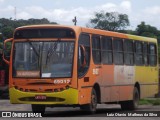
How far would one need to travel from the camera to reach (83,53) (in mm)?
18516

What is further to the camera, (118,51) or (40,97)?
(118,51)

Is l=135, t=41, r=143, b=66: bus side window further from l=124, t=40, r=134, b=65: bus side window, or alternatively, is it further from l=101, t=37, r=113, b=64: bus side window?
l=101, t=37, r=113, b=64: bus side window

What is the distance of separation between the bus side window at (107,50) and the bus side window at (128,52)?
184 centimetres

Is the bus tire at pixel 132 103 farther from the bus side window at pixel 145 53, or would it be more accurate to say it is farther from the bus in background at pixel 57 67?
the bus in background at pixel 57 67

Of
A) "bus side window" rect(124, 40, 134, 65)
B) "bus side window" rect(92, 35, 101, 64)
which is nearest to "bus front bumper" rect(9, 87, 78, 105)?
"bus side window" rect(92, 35, 101, 64)

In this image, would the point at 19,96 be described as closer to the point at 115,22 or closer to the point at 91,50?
the point at 91,50

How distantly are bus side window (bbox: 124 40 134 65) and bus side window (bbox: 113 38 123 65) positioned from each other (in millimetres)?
527

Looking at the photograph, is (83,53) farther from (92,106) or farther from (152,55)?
(152,55)

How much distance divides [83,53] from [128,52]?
18.1 feet

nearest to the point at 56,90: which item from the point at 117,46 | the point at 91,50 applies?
the point at 91,50

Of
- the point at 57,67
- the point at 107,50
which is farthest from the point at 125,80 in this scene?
the point at 57,67

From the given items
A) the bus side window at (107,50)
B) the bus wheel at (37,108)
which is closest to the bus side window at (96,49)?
the bus side window at (107,50)

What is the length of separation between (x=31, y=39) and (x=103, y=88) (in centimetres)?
355

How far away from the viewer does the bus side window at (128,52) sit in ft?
77.1
